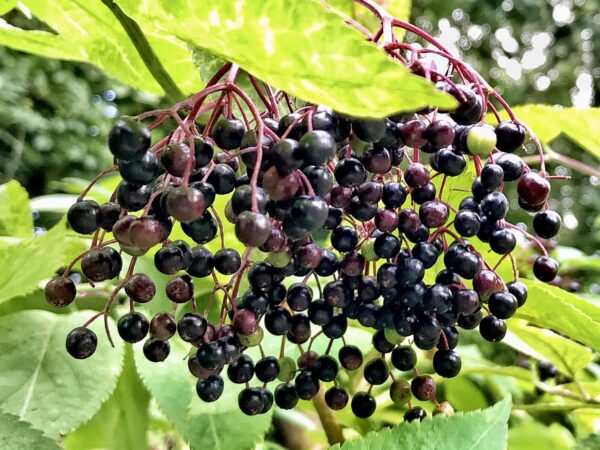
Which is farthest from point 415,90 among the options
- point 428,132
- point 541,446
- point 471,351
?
point 471,351

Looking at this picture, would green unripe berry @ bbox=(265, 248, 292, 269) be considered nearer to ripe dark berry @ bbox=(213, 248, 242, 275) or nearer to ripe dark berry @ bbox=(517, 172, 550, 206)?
ripe dark berry @ bbox=(213, 248, 242, 275)

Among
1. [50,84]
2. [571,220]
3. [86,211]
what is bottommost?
[86,211]

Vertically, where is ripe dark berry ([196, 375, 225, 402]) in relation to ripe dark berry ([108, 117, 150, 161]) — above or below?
below

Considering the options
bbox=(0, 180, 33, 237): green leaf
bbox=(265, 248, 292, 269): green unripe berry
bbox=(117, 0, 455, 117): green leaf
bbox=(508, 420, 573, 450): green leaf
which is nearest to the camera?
bbox=(117, 0, 455, 117): green leaf

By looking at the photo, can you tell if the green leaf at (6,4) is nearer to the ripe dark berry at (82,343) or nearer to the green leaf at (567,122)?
the ripe dark berry at (82,343)

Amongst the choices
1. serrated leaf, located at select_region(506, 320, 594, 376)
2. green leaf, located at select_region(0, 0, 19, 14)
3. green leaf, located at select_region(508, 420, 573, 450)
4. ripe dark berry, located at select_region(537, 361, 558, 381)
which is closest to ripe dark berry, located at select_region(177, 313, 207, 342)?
green leaf, located at select_region(0, 0, 19, 14)

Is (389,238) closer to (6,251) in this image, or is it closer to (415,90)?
(415,90)

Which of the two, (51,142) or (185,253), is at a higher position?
(51,142)
